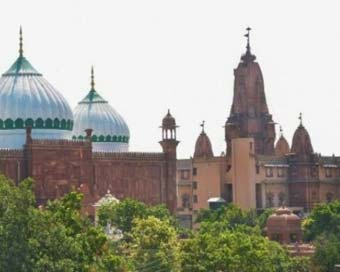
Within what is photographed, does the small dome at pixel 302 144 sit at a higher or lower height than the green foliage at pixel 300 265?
higher

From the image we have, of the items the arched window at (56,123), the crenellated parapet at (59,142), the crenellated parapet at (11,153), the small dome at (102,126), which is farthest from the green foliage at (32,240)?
the small dome at (102,126)

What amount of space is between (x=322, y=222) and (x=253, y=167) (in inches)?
663

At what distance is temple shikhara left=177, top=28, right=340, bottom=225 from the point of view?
297 ft

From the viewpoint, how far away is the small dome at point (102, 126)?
2805 inches

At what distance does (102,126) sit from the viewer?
71.2m

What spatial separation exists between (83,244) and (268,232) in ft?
108

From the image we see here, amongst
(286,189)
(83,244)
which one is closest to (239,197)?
(286,189)

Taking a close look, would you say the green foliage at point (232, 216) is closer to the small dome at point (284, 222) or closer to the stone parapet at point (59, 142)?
the small dome at point (284, 222)

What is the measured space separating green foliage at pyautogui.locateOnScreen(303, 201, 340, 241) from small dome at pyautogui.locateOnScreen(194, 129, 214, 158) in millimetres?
19361

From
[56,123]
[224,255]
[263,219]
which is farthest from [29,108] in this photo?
[263,219]

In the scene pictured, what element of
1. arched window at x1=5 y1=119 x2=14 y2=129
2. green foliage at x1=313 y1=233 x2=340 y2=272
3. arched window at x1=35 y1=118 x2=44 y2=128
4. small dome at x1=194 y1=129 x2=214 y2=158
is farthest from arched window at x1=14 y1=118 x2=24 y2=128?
small dome at x1=194 y1=129 x2=214 y2=158

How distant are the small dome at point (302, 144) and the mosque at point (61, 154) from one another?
82.1ft

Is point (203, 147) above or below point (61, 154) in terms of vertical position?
above

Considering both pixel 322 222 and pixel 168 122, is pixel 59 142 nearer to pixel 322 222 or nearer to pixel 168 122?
pixel 168 122
